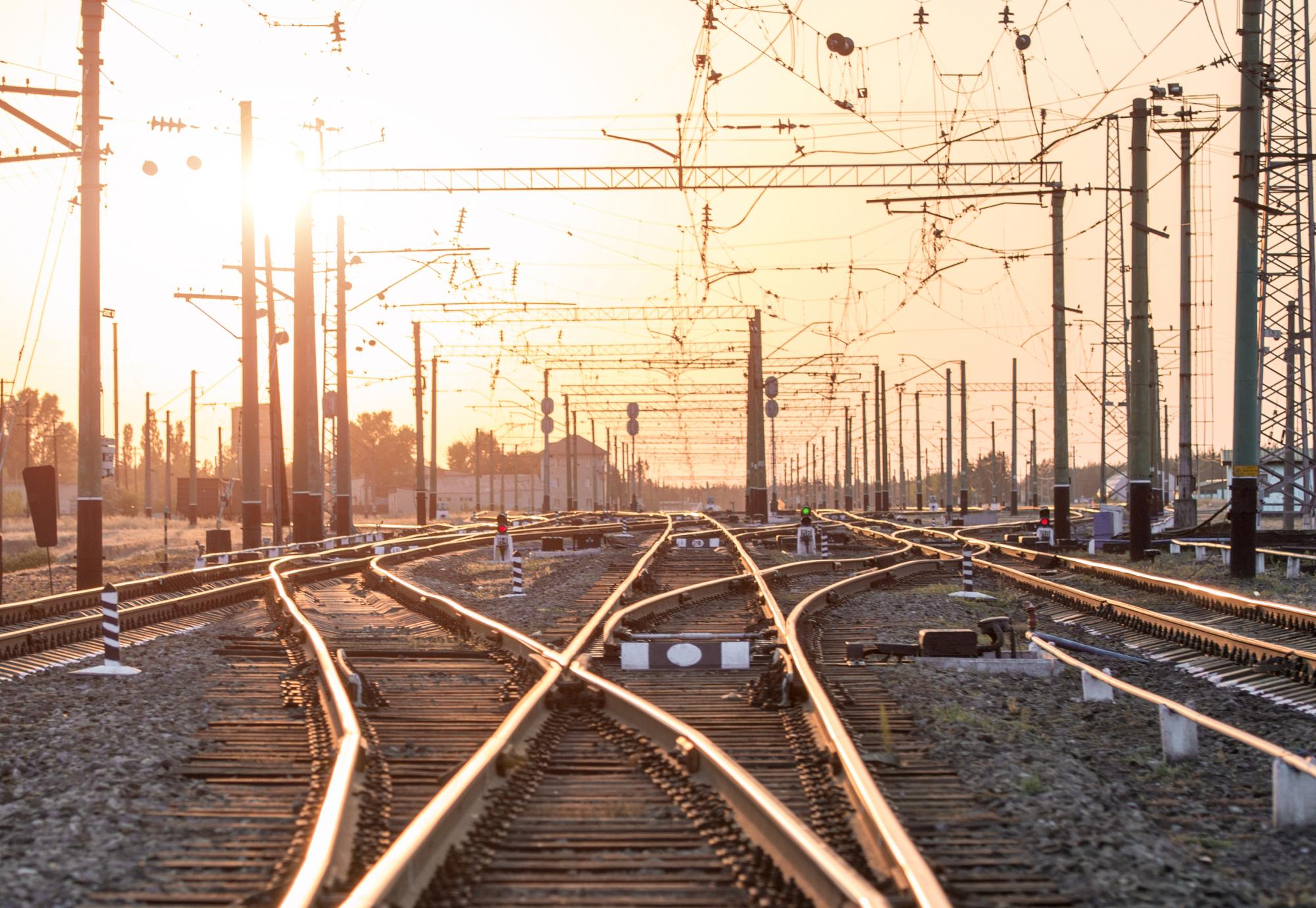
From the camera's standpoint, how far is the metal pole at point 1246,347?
2288cm

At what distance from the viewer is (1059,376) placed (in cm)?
3725

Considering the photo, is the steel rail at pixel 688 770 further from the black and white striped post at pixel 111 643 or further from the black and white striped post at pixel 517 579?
the black and white striped post at pixel 517 579

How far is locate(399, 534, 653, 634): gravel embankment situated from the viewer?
19453mm

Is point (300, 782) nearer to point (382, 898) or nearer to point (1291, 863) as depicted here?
point (382, 898)

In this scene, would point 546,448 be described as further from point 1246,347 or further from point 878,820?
point 878,820

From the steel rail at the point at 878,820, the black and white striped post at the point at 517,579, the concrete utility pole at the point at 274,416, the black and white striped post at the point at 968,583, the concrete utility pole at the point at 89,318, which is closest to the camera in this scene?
the steel rail at the point at 878,820

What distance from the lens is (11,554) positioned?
4950 centimetres

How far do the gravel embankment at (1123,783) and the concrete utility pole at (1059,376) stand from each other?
74.4ft

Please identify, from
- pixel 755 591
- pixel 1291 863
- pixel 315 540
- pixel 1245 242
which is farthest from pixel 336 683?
pixel 315 540

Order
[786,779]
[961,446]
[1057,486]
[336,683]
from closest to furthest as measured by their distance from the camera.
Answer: [786,779] < [336,683] < [1057,486] < [961,446]

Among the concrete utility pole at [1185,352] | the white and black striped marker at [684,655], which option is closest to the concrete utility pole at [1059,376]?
the concrete utility pole at [1185,352]

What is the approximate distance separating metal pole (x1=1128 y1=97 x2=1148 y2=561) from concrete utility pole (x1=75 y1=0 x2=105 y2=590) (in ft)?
61.8

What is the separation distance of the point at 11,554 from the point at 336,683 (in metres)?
42.8

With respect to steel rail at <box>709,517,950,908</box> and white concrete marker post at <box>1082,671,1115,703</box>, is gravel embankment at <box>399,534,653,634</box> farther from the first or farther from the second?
steel rail at <box>709,517,950,908</box>
